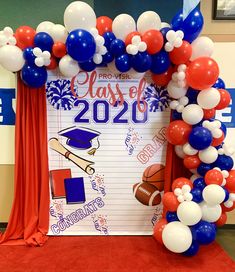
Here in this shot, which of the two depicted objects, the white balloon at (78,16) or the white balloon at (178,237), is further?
the white balloon at (178,237)

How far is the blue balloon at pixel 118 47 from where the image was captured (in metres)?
2.05

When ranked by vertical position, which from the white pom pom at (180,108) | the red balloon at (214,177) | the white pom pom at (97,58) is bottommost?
the red balloon at (214,177)

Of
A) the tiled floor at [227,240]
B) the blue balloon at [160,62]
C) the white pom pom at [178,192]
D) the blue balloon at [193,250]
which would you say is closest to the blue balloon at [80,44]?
the blue balloon at [160,62]

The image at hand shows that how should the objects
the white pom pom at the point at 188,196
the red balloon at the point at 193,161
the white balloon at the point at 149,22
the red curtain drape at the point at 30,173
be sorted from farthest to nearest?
the red curtain drape at the point at 30,173, the red balloon at the point at 193,161, the white pom pom at the point at 188,196, the white balloon at the point at 149,22

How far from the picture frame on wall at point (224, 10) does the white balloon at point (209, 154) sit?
124cm

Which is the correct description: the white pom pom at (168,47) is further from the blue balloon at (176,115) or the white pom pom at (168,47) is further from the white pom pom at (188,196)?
the white pom pom at (188,196)

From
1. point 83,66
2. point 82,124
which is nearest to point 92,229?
point 82,124

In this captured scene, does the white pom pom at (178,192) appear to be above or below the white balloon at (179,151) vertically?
below

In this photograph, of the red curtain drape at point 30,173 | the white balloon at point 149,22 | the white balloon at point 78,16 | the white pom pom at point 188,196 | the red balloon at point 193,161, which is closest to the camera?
the white balloon at point 78,16

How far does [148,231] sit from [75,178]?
0.87m

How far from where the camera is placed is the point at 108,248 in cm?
236

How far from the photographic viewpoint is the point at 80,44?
1.91m

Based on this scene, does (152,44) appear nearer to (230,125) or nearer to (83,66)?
(83,66)

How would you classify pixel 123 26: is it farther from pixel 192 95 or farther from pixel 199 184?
pixel 199 184
